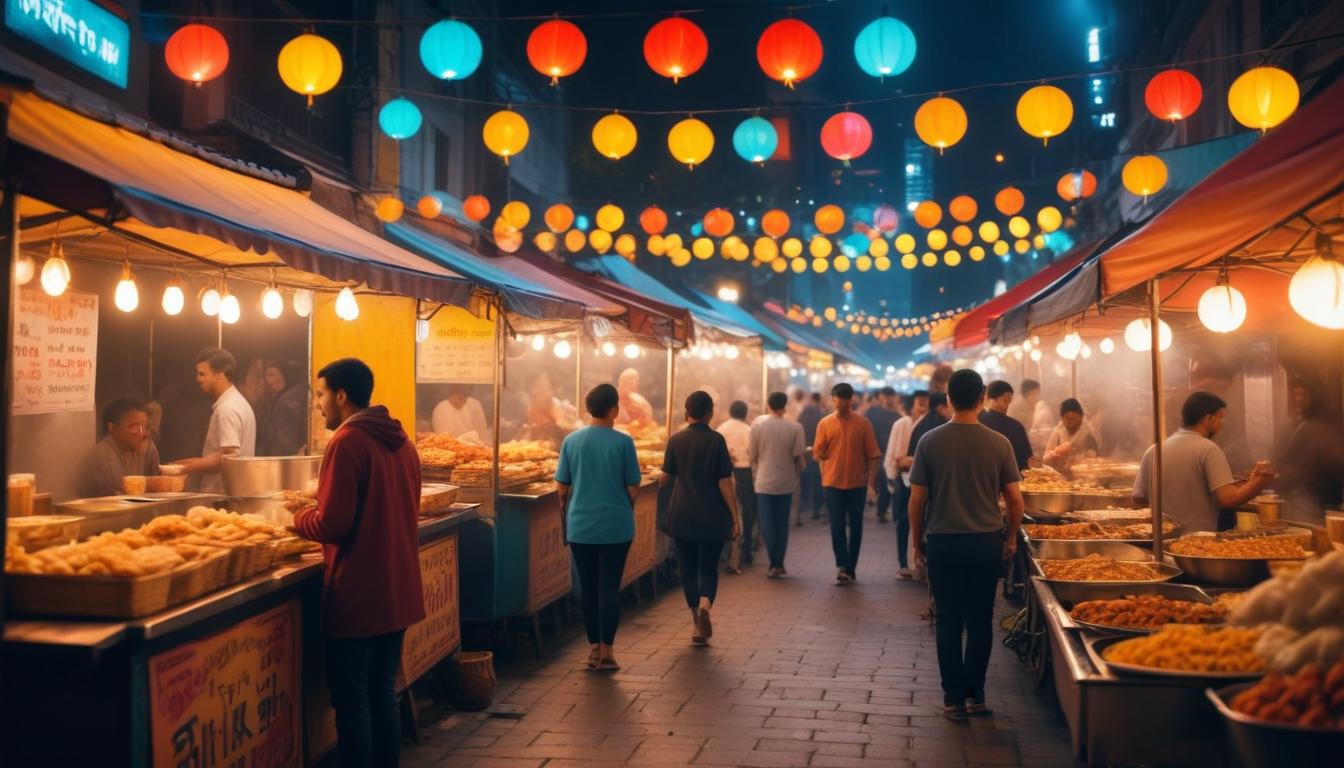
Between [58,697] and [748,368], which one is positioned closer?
[58,697]

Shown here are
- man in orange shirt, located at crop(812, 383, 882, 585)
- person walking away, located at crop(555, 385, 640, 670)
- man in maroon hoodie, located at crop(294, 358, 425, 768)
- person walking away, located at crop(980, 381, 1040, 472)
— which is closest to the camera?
man in maroon hoodie, located at crop(294, 358, 425, 768)

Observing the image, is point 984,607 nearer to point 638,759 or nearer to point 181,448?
point 638,759

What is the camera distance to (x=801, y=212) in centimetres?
4775

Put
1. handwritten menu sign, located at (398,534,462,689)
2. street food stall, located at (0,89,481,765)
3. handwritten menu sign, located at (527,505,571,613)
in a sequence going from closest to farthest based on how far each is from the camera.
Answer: street food stall, located at (0,89,481,765)
handwritten menu sign, located at (398,534,462,689)
handwritten menu sign, located at (527,505,571,613)

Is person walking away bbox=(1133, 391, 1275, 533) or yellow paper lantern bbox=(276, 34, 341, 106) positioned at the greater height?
yellow paper lantern bbox=(276, 34, 341, 106)

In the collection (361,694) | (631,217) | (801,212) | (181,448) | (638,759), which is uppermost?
(801,212)

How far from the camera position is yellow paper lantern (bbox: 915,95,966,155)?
405 inches

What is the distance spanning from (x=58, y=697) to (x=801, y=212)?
45201 millimetres

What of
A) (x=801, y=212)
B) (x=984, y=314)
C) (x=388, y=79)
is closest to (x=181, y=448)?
(x=388, y=79)

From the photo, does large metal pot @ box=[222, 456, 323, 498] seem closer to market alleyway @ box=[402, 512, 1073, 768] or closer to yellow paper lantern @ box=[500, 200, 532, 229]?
market alleyway @ box=[402, 512, 1073, 768]

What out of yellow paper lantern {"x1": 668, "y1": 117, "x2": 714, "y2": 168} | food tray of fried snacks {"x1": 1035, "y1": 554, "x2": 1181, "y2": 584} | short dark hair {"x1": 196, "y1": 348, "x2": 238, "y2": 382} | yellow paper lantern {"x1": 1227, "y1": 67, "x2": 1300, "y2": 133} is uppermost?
yellow paper lantern {"x1": 668, "y1": 117, "x2": 714, "y2": 168}

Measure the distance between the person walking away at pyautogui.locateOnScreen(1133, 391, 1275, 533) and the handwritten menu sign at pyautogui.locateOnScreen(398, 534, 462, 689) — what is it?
16.4 feet

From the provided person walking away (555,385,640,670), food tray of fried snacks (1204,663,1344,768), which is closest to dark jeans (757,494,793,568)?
person walking away (555,385,640,670)

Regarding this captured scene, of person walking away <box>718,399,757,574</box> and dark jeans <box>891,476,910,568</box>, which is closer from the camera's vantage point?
dark jeans <box>891,476,910,568</box>
